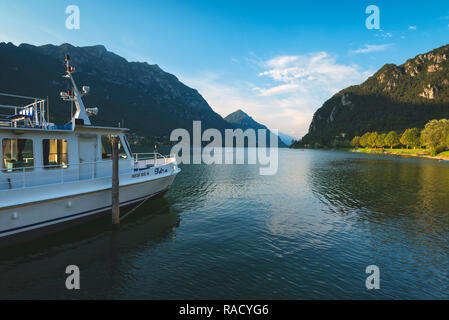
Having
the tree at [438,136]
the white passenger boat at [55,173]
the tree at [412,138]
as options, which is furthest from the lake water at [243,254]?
the tree at [412,138]

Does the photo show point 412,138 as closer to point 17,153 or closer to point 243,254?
point 243,254

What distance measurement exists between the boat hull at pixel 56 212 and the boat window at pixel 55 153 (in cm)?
224

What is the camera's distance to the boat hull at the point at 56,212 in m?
10.3

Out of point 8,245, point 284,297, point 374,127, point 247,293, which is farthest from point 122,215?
point 374,127

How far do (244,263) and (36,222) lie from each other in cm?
1079

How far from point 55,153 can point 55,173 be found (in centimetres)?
125

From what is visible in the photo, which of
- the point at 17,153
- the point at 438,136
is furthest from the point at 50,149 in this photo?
the point at 438,136

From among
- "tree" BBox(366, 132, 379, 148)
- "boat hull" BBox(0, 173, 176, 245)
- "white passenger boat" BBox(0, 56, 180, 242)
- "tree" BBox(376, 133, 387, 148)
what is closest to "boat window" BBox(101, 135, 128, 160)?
"white passenger boat" BBox(0, 56, 180, 242)

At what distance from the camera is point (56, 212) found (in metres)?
11.7

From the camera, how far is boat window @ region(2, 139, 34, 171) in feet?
36.5

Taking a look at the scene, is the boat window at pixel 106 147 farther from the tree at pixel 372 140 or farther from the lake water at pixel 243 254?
the tree at pixel 372 140

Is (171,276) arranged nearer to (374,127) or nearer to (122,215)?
(122,215)

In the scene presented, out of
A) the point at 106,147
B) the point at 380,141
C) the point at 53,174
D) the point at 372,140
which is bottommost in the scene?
the point at 53,174
